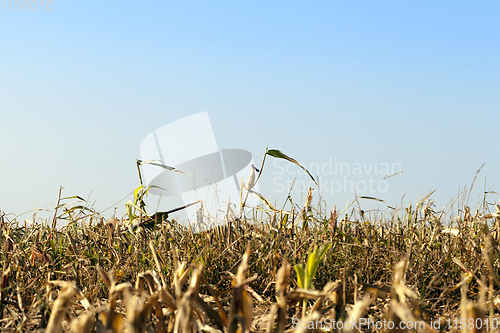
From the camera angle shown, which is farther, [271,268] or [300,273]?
[271,268]

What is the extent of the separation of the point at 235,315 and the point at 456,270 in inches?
53.0

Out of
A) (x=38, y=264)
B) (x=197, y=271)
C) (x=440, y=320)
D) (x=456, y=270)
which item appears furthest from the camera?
(x=38, y=264)

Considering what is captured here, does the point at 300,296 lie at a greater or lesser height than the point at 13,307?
greater

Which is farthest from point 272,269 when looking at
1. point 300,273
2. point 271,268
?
point 300,273

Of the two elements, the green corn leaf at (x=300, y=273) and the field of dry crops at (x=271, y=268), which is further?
the field of dry crops at (x=271, y=268)

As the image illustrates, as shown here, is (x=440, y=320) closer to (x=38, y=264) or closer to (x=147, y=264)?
(x=147, y=264)

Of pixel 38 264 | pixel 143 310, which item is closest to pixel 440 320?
pixel 143 310

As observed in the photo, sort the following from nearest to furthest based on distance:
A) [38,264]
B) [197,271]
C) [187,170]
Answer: [197,271]
[38,264]
[187,170]

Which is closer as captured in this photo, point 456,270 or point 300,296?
point 300,296

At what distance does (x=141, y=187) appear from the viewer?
91.0 inches

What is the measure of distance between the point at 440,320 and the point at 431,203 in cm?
104

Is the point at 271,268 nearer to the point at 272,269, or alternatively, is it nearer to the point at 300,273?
the point at 272,269

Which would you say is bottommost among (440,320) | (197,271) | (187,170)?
(440,320)

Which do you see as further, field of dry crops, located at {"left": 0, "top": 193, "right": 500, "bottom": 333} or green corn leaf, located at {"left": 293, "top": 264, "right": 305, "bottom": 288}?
field of dry crops, located at {"left": 0, "top": 193, "right": 500, "bottom": 333}
